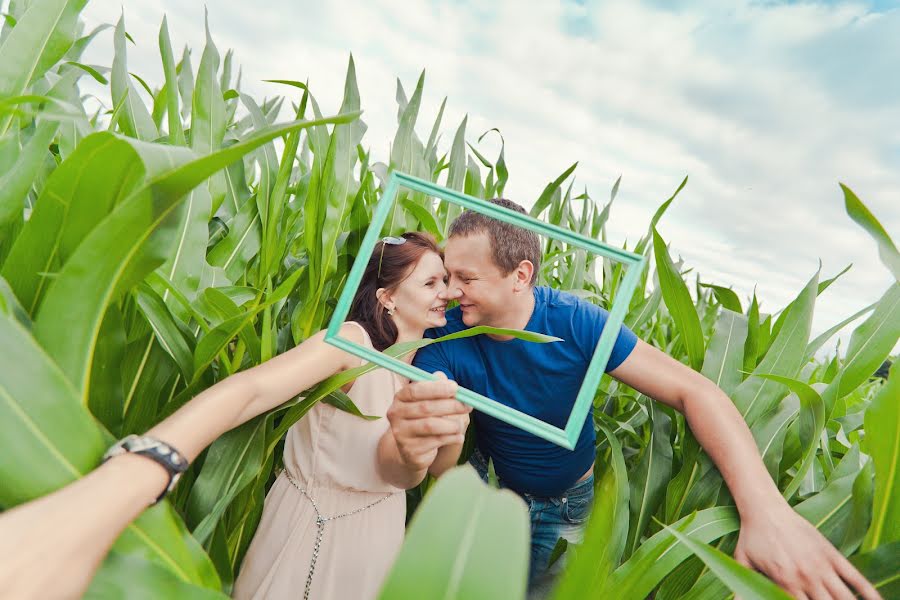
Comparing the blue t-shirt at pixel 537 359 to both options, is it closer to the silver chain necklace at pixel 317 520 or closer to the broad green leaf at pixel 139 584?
the silver chain necklace at pixel 317 520

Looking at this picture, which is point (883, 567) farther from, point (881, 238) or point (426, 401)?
point (426, 401)

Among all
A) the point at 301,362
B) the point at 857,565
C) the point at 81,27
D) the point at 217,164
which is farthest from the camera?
the point at 81,27

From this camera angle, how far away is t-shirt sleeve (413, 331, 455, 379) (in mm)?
753

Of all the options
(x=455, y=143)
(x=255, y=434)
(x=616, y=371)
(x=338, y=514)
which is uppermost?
(x=455, y=143)

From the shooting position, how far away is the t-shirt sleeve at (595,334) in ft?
2.32

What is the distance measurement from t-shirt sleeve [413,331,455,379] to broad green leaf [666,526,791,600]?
478 mm

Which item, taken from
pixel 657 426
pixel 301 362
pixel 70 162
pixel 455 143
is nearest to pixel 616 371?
pixel 657 426

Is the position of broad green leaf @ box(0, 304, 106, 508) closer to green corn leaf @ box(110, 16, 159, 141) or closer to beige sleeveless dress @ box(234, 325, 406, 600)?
beige sleeveless dress @ box(234, 325, 406, 600)

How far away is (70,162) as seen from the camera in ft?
1.10

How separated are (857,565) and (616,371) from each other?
1.11 feet

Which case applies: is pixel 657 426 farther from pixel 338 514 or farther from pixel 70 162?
pixel 70 162

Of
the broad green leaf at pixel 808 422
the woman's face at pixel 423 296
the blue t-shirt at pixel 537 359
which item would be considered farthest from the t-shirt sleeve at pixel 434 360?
the broad green leaf at pixel 808 422

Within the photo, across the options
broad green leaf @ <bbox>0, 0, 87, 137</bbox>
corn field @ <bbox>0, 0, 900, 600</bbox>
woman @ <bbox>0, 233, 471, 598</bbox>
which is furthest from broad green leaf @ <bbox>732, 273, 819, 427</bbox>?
broad green leaf @ <bbox>0, 0, 87, 137</bbox>

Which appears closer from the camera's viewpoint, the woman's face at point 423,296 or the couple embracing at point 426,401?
the couple embracing at point 426,401
